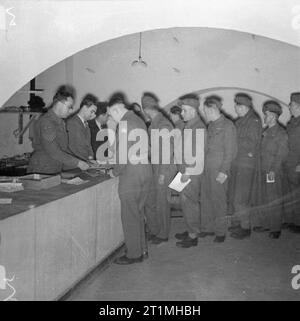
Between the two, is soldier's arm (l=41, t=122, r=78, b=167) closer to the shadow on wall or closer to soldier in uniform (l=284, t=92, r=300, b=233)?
soldier in uniform (l=284, t=92, r=300, b=233)

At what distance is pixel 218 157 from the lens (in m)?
3.90

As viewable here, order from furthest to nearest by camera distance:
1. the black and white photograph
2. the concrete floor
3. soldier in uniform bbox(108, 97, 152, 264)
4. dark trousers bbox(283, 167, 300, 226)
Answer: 1. dark trousers bbox(283, 167, 300, 226)
2. soldier in uniform bbox(108, 97, 152, 264)
3. the concrete floor
4. the black and white photograph

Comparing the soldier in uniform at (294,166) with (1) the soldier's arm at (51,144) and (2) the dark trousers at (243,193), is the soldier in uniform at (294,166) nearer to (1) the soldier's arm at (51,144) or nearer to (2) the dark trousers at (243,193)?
(2) the dark trousers at (243,193)

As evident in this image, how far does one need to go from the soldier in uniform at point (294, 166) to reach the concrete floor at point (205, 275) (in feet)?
1.50

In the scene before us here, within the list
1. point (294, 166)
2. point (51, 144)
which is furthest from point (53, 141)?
point (294, 166)

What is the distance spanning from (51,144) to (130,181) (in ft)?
2.29

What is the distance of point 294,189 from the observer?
4.33 meters

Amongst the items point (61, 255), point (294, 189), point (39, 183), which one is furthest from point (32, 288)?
point (294, 189)

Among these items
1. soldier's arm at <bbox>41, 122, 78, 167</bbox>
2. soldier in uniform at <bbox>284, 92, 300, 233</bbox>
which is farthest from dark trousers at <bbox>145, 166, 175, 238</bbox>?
soldier in uniform at <bbox>284, 92, 300, 233</bbox>

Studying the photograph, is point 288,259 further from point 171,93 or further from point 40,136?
point 171,93

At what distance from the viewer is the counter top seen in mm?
2006

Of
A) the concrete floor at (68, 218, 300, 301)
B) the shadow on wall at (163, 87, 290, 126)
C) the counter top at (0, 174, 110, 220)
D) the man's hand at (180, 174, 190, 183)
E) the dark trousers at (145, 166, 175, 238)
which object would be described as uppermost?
the shadow on wall at (163, 87, 290, 126)

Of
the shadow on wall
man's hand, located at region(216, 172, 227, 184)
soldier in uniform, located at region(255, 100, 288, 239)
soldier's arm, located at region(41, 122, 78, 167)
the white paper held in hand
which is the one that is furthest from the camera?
the shadow on wall

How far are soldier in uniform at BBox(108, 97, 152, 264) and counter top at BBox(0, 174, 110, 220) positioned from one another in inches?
10.6
